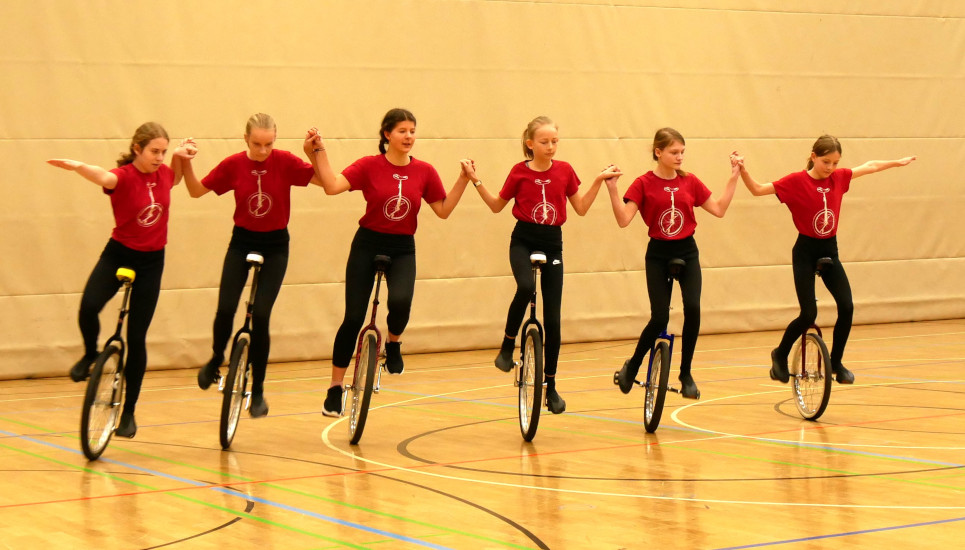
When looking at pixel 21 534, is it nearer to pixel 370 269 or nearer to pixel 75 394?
pixel 370 269

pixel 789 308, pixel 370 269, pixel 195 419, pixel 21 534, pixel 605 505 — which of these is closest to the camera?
pixel 21 534

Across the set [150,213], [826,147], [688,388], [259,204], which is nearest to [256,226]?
[259,204]

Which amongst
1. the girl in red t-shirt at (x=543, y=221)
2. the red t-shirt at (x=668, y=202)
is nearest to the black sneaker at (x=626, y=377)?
the girl in red t-shirt at (x=543, y=221)

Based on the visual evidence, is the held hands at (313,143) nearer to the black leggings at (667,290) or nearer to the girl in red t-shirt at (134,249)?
the girl in red t-shirt at (134,249)

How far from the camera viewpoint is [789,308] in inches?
462

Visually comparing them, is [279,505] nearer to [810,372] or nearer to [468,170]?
[468,170]

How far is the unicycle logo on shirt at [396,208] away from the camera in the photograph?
5.74 metres

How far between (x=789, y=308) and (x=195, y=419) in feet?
22.5

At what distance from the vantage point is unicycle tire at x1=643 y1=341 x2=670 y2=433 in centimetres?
588

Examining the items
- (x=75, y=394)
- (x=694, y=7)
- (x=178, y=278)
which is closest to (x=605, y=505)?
(x=75, y=394)

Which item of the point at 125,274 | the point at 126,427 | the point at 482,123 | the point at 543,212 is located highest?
the point at 482,123

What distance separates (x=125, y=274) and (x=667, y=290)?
9.09 ft

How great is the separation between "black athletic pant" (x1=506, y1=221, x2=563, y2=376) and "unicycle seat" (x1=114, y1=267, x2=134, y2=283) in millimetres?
1867

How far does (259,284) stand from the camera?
566 cm
